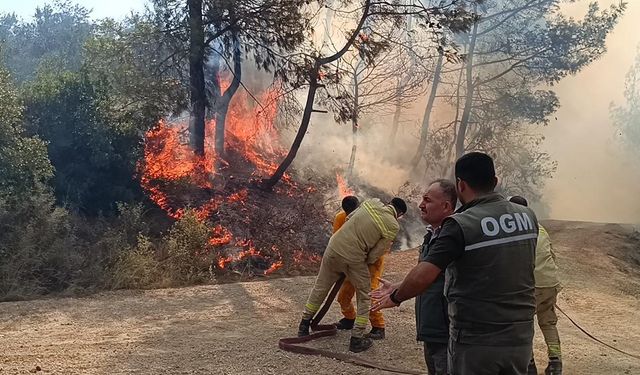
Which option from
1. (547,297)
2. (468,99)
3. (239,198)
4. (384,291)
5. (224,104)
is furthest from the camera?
(468,99)

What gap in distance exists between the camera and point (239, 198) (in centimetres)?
1661

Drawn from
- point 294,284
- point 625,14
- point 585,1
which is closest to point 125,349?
point 294,284

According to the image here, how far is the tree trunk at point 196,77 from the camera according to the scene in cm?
1658

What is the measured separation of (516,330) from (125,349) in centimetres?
482

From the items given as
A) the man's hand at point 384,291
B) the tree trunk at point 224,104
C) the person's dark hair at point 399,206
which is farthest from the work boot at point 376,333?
the tree trunk at point 224,104

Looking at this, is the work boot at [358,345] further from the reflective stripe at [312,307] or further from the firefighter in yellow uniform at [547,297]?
the firefighter in yellow uniform at [547,297]

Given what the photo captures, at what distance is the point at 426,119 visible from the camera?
1014 inches

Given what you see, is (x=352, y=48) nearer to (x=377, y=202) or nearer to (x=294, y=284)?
(x=294, y=284)

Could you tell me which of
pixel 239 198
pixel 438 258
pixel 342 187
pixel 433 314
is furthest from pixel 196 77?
pixel 438 258

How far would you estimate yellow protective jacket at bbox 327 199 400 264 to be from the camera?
6.78 metres

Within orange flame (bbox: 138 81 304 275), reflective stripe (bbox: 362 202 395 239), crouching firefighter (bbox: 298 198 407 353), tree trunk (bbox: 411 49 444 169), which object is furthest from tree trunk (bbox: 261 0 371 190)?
reflective stripe (bbox: 362 202 395 239)

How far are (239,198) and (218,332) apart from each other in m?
8.87

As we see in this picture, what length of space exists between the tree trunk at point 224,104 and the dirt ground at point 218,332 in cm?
701

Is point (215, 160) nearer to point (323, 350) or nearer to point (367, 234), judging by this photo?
point (367, 234)
